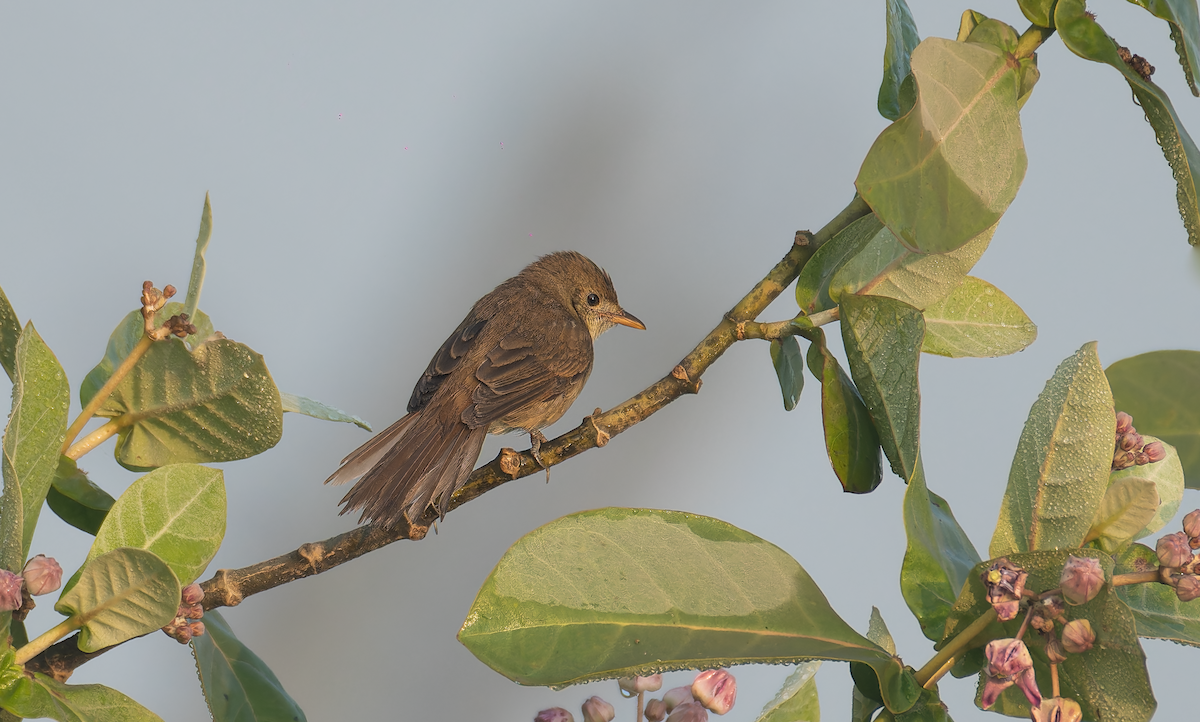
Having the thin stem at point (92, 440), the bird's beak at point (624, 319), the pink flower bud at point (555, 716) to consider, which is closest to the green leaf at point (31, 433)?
the thin stem at point (92, 440)

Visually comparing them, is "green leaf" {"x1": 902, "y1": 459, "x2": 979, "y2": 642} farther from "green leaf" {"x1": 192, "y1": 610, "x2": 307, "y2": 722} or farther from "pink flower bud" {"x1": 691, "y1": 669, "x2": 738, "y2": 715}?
"green leaf" {"x1": 192, "y1": 610, "x2": 307, "y2": 722}

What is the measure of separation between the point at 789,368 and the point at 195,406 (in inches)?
20.5

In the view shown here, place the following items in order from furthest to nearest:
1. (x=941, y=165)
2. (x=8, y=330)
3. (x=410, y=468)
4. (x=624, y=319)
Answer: (x=624, y=319) < (x=410, y=468) < (x=8, y=330) < (x=941, y=165)

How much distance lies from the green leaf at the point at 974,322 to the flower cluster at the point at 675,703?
358mm

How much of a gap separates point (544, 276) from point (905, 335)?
1.09 m

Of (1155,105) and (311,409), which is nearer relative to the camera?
(1155,105)

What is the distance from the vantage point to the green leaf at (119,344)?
834mm

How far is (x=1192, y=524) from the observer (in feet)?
1.98

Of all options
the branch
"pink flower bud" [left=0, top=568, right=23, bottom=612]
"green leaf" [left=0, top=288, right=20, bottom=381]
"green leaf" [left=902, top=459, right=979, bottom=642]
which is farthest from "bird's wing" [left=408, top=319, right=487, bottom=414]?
"green leaf" [left=902, top=459, right=979, bottom=642]

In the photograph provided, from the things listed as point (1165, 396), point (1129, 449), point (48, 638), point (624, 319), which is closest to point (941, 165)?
point (1129, 449)

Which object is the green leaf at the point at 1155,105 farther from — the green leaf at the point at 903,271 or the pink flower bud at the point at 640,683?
the pink flower bud at the point at 640,683

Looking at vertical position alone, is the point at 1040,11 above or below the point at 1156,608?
above

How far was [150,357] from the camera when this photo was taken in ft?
2.61

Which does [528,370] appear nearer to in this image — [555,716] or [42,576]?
[555,716]
